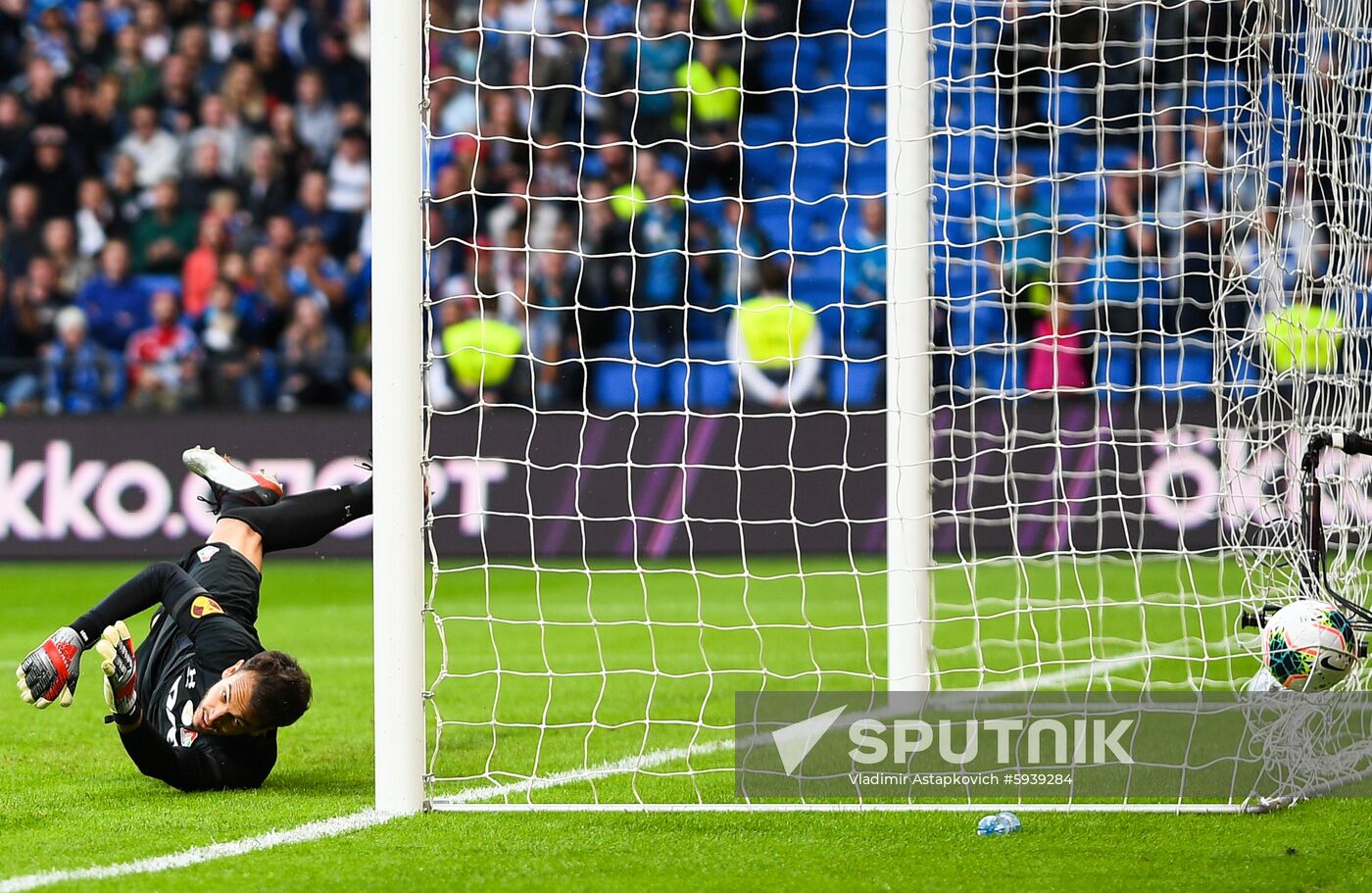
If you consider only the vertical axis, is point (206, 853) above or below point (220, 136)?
below

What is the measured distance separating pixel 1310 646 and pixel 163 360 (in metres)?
10.7

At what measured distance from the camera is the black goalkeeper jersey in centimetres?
482

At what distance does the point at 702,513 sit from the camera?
11.5 m

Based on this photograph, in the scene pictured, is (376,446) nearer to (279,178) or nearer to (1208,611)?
(1208,611)

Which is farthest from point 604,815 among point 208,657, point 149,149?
point 149,149

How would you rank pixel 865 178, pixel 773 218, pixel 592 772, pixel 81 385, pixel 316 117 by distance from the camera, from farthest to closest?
pixel 316 117
pixel 865 178
pixel 773 218
pixel 81 385
pixel 592 772

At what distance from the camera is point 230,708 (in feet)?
15.3

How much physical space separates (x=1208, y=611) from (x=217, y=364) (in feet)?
23.3

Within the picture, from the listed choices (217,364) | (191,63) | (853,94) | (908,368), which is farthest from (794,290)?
(908,368)

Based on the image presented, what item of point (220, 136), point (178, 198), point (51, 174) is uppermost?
point (220, 136)

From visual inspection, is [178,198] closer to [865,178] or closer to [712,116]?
[712,116]

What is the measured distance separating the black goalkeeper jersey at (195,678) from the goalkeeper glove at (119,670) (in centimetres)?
15

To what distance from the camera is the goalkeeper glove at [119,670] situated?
4418 millimetres

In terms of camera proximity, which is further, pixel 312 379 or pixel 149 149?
pixel 149 149
